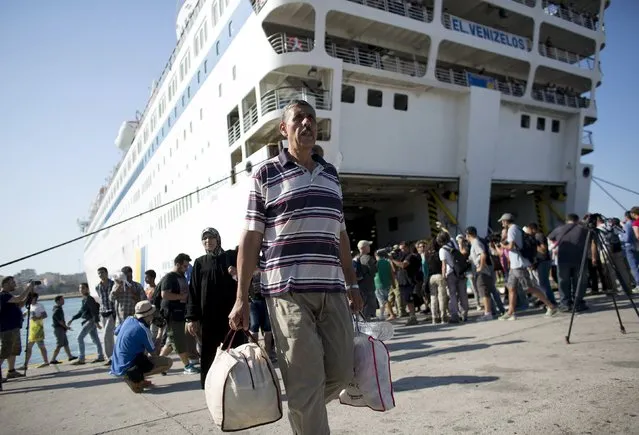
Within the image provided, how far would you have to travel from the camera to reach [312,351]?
198 centimetres

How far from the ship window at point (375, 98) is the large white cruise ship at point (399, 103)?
0.11 feet

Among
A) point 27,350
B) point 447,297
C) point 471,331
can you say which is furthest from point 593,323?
point 27,350

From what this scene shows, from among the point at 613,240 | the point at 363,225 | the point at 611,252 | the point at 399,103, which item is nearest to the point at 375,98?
the point at 399,103

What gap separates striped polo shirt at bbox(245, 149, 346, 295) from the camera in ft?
6.86

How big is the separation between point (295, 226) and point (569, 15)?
22.3 m

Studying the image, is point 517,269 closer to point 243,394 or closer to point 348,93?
point 243,394

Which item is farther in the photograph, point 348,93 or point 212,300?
point 348,93

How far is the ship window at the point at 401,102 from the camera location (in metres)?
15.4

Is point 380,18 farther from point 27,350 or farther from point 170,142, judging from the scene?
point 170,142

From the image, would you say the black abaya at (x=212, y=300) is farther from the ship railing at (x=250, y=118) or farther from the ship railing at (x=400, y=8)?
the ship railing at (x=400, y=8)

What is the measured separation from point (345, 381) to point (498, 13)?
19655mm

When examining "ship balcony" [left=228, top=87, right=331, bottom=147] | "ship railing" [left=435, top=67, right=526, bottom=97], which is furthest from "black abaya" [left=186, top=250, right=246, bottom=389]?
"ship railing" [left=435, top=67, right=526, bottom=97]

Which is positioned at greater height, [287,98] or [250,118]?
[287,98]

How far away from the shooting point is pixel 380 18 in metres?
13.7
